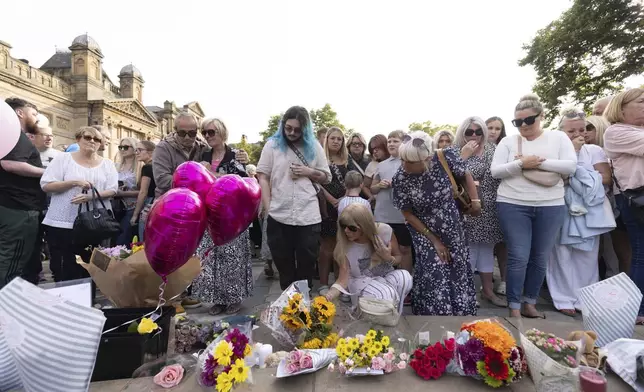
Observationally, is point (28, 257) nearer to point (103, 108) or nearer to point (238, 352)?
point (238, 352)

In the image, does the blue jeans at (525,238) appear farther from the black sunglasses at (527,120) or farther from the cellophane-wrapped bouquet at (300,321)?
the cellophane-wrapped bouquet at (300,321)

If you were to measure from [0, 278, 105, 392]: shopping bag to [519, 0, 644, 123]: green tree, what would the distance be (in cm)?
1686

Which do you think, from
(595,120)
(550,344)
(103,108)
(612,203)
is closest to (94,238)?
(550,344)

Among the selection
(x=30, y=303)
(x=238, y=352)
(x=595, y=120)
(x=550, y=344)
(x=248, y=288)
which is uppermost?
(x=595, y=120)

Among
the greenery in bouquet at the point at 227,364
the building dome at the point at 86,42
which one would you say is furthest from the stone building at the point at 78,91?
the greenery in bouquet at the point at 227,364

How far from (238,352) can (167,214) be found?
69 cm

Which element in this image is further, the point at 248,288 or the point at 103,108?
the point at 103,108

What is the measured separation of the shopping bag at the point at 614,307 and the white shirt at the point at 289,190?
1.91m

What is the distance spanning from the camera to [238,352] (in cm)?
150

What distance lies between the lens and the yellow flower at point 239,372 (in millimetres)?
1377

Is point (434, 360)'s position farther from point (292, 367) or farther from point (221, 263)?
point (221, 263)

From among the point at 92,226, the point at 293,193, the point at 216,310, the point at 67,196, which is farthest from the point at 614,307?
the point at 67,196

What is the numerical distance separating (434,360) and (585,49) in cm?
1652

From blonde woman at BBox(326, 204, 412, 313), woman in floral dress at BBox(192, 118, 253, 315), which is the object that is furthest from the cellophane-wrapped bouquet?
woman in floral dress at BBox(192, 118, 253, 315)
